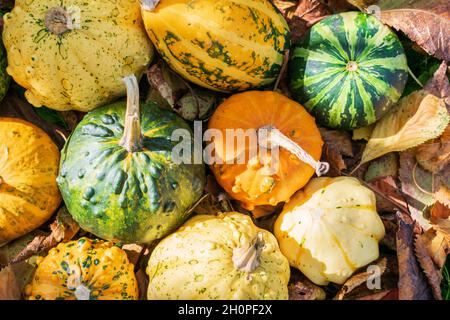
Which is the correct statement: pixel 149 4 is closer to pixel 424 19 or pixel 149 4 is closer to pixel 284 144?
pixel 284 144

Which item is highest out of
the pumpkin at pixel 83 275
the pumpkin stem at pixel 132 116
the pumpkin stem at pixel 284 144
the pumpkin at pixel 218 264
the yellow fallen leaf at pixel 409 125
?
the pumpkin stem at pixel 132 116

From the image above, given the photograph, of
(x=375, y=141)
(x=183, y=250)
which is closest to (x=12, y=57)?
(x=183, y=250)

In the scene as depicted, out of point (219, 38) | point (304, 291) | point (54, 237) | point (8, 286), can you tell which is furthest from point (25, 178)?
point (304, 291)

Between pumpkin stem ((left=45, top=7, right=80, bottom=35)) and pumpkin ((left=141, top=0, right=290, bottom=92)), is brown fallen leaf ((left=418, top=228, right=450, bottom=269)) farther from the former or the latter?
pumpkin stem ((left=45, top=7, right=80, bottom=35))

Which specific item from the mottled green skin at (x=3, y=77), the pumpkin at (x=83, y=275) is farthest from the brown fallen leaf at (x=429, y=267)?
the mottled green skin at (x=3, y=77)

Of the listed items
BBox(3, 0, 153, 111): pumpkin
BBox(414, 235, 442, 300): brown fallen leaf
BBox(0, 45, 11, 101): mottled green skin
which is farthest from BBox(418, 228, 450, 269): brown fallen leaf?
BBox(0, 45, 11, 101): mottled green skin

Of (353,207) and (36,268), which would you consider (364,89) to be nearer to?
(353,207)

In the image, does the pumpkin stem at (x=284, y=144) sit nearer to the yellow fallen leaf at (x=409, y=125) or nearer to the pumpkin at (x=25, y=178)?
the yellow fallen leaf at (x=409, y=125)
